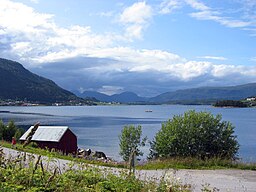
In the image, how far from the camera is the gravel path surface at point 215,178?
43.4ft

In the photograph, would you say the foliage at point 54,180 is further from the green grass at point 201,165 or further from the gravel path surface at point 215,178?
the green grass at point 201,165

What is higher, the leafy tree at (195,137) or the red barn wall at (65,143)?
the leafy tree at (195,137)

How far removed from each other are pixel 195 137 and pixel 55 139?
1987 cm

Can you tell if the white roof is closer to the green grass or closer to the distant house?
the distant house

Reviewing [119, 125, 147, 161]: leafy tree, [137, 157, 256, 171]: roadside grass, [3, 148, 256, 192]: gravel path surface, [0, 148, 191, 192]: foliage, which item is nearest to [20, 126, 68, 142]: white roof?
[119, 125, 147, 161]: leafy tree

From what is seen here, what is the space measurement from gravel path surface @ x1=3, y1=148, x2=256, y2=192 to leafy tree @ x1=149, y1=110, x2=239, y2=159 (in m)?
10.1

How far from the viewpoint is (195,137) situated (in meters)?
28.8

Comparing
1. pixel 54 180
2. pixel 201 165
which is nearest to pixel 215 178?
pixel 201 165

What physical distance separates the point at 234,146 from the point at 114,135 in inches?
2392

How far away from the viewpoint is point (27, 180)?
26.3 feet

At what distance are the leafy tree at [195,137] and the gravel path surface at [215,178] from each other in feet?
33.3

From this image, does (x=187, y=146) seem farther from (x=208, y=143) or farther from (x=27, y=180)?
(x=27, y=180)

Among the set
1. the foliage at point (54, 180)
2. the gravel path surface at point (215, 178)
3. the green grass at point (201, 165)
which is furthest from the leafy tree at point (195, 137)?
the foliage at point (54, 180)

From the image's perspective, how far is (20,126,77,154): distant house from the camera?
1684 inches
